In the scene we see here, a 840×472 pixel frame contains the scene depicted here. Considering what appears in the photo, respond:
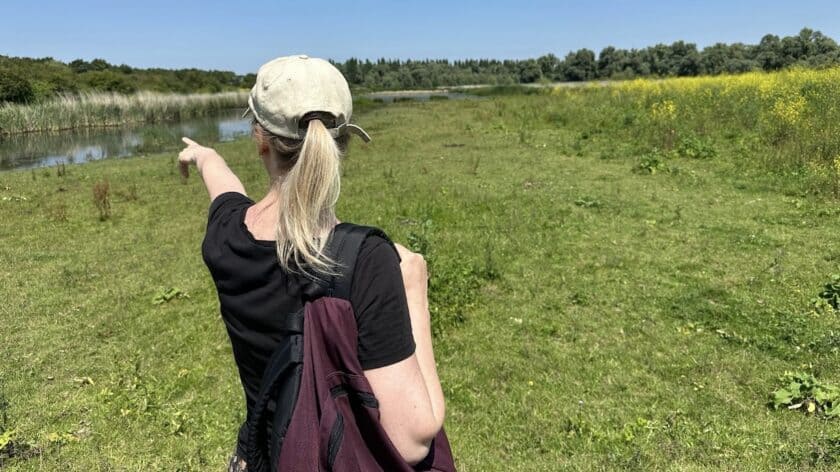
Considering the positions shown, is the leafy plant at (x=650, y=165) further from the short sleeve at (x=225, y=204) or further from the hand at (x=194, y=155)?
the short sleeve at (x=225, y=204)

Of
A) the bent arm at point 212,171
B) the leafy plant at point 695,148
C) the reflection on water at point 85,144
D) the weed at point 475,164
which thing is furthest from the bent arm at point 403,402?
the reflection on water at point 85,144

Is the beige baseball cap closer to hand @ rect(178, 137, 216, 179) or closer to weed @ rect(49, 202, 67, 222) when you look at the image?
hand @ rect(178, 137, 216, 179)

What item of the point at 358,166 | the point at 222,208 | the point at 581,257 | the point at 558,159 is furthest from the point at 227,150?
the point at 222,208

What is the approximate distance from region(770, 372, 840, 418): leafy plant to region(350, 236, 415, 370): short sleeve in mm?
3741

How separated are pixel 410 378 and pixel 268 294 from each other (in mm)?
396

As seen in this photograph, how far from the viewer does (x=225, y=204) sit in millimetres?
1612

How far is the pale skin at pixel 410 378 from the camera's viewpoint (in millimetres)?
1159

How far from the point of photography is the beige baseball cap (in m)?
1.23

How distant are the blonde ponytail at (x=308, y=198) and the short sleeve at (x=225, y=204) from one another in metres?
0.40

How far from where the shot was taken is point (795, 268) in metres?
6.05

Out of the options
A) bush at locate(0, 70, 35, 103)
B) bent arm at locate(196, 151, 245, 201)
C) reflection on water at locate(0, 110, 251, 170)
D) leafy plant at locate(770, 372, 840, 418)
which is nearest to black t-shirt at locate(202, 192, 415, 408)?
bent arm at locate(196, 151, 245, 201)

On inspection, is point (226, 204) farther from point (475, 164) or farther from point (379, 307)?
point (475, 164)

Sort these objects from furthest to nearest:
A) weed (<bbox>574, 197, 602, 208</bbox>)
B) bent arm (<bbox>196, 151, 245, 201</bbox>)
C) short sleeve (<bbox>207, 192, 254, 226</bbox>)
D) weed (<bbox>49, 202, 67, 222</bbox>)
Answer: weed (<bbox>49, 202, 67, 222</bbox>)
weed (<bbox>574, 197, 602, 208</bbox>)
bent arm (<bbox>196, 151, 245, 201</bbox>)
short sleeve (<bbox>207, 192, 254, 226</bbox>)

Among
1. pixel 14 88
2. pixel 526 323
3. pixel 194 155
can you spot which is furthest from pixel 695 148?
pixel 14 88
